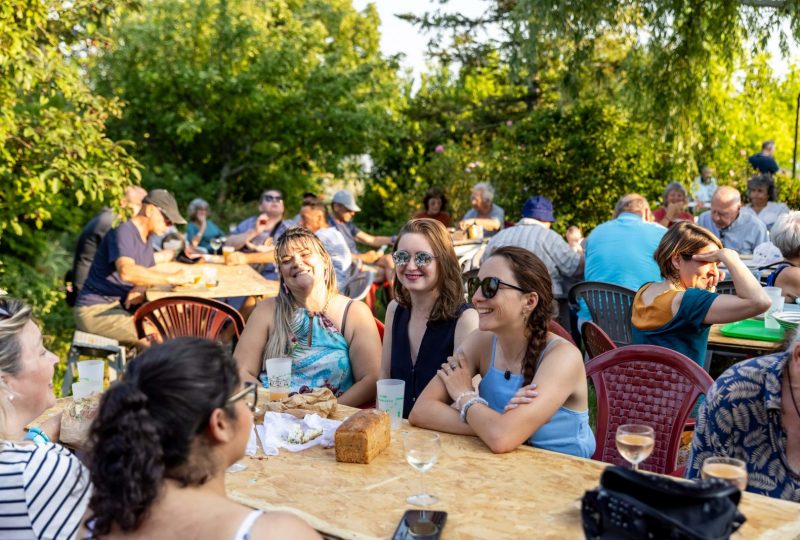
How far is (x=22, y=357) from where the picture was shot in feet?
8.39

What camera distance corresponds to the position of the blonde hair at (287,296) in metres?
4.11

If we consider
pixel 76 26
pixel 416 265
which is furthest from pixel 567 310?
pixel 76 26

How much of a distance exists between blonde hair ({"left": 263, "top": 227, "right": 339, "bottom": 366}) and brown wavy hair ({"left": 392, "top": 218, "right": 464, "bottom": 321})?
1.51 feet

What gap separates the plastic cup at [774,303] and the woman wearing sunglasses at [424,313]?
6.41ft

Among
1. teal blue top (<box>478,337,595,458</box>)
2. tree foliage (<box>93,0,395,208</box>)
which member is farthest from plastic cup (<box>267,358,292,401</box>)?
tree foliage (<box>93,0,395,208</box>)

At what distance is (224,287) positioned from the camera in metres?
6.83

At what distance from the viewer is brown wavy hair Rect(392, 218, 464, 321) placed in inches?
155

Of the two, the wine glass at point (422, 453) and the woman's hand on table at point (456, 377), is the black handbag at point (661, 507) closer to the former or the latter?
the wine glass at point (422, 453)

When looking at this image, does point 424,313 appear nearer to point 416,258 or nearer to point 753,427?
point 416,258

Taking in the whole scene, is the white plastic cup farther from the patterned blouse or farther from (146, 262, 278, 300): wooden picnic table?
(146, 262, 278, 300): wooden picnic table

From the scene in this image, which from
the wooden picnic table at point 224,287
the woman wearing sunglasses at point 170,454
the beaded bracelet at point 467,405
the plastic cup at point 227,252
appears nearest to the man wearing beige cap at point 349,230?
the plastic cup at point 227,252

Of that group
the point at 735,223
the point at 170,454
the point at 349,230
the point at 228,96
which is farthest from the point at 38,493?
the point at 228,96

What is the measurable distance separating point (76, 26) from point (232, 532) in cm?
565

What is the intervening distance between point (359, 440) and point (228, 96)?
14.2 meters
